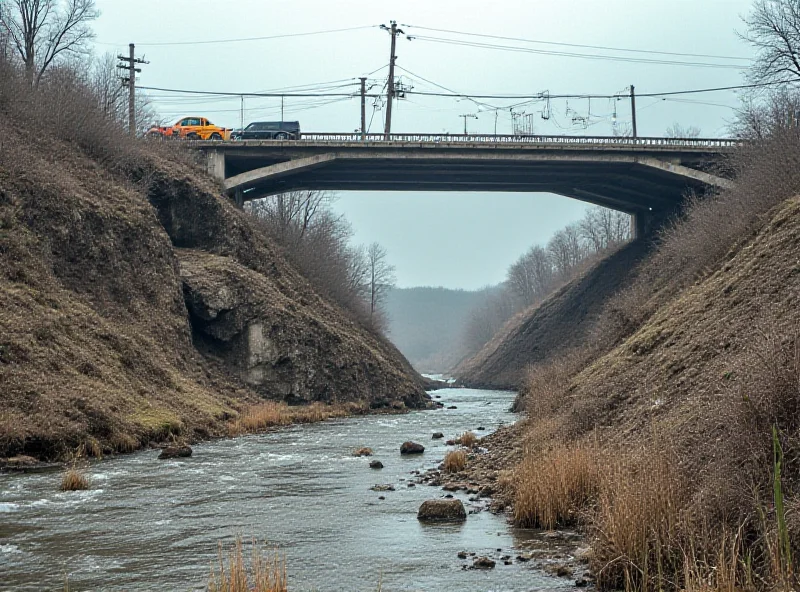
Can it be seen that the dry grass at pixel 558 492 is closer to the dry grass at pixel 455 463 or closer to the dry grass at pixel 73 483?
the dry grass at pixel 455 463

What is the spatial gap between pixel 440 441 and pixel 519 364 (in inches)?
1742

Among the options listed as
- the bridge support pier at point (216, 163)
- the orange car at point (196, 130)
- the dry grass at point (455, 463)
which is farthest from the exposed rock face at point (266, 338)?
the dry grass at point (455, 463)

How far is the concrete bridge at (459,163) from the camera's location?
56.1 m

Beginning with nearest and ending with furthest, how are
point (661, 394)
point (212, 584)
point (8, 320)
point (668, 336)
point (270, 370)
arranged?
point (212, 584) < point (661, 394) < point (668, 336) < point (8, 320) < point (270, 370)

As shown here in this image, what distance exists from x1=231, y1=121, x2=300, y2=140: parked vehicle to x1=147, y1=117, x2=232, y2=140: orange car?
1056 millimetres

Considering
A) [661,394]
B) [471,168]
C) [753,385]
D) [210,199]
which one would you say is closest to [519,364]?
[471,168]

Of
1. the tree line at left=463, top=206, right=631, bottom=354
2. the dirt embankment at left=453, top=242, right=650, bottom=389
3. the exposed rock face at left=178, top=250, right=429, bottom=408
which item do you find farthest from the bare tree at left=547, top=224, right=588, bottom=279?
the exposed rock face at left=178, top=250, right=429, bottom=408

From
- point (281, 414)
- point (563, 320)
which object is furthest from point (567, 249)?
point (281, 414)

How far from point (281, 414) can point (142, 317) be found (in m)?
7.82

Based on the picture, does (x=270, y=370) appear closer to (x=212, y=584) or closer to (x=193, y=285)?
(x=193, y=285)

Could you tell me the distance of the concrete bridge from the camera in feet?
184

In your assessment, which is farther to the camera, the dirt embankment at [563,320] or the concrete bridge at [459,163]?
the dirt embankment at [563,320]

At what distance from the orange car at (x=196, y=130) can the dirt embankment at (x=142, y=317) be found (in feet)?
23.2

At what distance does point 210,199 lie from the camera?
1939 inches
